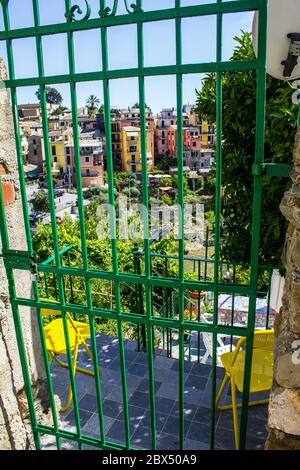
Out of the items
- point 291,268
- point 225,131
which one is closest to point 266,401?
point 291,268

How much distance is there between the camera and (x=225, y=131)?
362 centimetres

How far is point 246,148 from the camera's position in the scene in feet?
11.9

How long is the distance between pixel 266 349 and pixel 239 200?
1.42 metres

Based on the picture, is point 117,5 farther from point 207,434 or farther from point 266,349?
point 207,434

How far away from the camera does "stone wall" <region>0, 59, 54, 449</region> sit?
2.28 m

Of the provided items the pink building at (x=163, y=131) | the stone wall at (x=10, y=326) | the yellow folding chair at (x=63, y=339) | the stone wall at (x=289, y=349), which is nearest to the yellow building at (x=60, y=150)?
the pink building at (x=163, y=131)

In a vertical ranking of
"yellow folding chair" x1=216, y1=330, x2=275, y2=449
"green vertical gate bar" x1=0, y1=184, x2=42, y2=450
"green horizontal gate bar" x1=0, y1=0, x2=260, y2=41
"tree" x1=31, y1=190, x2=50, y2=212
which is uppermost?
"green horizontal gate bar" x1=0, y1=0, x2=260, y2=41

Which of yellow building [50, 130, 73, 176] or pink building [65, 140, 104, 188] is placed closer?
pink building [65, 140, 104, 188]

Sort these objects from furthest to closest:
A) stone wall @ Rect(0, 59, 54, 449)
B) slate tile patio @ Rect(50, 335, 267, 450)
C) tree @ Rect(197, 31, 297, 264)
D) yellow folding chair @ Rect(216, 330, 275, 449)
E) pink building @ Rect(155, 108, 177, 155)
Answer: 1. pink building @ Rect(155, 108, 177, 155)
2. tree @ Rect(197, 31, 297, 264)
3. slate tile patio @ Rect(50, 335, 267, 450)
4. yellow folding chair @ Rect(216, 330, 275, 449)
5. stone wall @ Rect(0, 59, 54, 449)

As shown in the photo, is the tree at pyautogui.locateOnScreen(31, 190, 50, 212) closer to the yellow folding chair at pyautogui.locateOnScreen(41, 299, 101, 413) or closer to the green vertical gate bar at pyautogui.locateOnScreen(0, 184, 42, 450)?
the yellow folding chair at pyautogui.locateOnScreen(41, 299, 101, 413)

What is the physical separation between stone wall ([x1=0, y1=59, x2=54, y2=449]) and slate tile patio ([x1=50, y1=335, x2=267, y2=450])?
0.55 metres

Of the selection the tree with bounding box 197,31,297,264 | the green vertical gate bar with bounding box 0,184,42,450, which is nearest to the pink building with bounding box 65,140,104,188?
the tree with bounding box 197,31,297,264

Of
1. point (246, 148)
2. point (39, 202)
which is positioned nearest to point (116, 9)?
point (246, 148)

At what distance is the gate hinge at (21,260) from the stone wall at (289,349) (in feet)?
4.19
